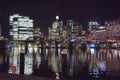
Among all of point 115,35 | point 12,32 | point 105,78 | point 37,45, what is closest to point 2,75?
point 105,78

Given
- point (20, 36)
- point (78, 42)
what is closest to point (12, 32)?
point (20, 36)

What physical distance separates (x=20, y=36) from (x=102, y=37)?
18.4 metres

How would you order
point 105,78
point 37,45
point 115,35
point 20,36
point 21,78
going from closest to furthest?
point 21,78 < point 105,78 < point 115,35 < point 20,36 < point 37,45

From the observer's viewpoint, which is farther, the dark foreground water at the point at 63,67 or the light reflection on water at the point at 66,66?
the light reflection on water at the point at 66,66

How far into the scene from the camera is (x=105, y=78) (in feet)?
48.9

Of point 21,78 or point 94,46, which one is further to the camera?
point 94,46

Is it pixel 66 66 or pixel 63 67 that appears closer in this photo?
pixel 66 66

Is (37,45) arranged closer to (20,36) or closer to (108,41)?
(20,36)

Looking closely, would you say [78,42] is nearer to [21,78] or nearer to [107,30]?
[107,30]

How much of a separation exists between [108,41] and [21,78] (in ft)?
239

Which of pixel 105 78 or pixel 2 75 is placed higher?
pixel 2 75

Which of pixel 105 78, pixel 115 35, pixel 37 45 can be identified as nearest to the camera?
pixel 105 78

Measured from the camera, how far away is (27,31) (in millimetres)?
81812

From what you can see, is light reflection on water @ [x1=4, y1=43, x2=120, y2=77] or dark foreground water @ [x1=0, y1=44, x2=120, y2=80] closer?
dark foreground water @ [x1=0, y1=44, x2=120, y2=80]
